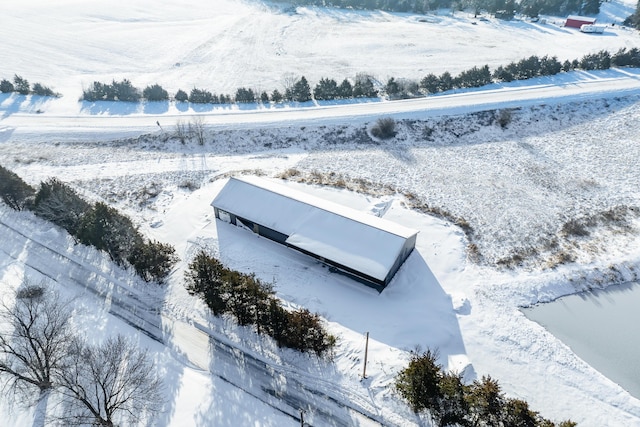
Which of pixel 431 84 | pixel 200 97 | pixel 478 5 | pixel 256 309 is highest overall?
pixel 478 5

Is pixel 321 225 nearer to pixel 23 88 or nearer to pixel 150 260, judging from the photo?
pixel 150 260

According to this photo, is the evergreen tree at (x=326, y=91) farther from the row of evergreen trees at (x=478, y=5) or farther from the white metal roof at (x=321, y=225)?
the row of evergreen trees at (x=478, y=5)

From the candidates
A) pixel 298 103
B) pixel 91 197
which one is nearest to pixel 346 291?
pixel 91 197

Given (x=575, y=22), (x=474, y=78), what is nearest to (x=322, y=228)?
(x=474, y=78)

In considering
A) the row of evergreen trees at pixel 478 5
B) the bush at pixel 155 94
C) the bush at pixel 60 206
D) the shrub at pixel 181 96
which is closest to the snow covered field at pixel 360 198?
the bush at pixel 60 206

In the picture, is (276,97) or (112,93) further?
(112,93)

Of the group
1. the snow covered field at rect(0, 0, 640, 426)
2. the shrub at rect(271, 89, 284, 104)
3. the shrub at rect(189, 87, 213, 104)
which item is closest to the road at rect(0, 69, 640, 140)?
the snow covered field at rect(0, 0, 640, 426)

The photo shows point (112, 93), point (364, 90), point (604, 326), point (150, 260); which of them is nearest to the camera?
point (604, 326)

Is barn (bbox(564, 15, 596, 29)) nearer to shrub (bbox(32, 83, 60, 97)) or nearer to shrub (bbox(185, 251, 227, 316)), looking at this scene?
shrub (bbox(185, 251, 227, 316))
